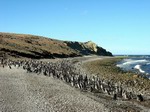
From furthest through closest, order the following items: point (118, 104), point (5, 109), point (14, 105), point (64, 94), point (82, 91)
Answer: point (82, 91) < point (64, 94) < point (118, 104) < point (14, 105) < point (5, 109)

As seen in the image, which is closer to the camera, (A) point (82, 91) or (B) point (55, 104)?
(B) point (55, 104)

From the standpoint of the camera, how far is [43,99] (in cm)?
3684

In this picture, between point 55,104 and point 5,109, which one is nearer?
point 5,109

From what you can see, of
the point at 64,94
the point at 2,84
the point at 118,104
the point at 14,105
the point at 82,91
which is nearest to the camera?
the point at 14,105

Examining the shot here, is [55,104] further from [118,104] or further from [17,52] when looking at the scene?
[17,52]

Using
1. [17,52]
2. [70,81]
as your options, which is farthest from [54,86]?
[17,52]

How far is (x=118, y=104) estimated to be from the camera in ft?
120

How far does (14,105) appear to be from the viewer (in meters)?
32.9

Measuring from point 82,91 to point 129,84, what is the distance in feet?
50.0

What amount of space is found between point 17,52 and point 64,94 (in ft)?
285

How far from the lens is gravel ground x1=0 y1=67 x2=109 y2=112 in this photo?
32.2 m

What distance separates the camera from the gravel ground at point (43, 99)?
3216cm

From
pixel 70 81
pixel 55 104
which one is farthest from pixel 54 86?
pixel 55 104

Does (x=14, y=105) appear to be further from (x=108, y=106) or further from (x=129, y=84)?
(x=129, y=84)
